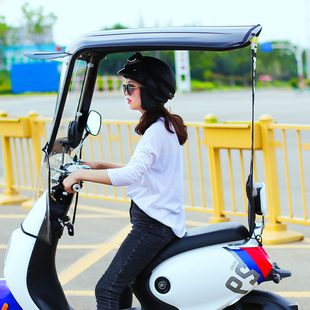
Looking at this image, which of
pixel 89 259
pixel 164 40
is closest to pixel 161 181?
pixel 164 40

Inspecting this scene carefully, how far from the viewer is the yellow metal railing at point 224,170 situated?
5691 millimetres

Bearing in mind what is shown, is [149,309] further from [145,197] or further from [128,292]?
[145,197]

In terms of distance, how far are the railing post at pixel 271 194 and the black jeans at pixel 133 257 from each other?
9.75 ft

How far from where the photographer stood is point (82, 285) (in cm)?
468

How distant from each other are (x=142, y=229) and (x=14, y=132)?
16.4 ft

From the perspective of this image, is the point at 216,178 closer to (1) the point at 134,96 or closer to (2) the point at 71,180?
(1) the point at 134,96

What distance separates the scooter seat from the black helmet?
2.12 feet

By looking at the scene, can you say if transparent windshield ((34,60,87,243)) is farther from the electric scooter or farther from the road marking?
the road marking

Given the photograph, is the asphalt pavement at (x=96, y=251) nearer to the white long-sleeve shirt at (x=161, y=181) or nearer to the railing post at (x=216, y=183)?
the railing post at (x=216, y=183)

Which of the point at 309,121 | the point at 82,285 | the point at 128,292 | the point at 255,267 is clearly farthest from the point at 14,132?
the point at 309,121

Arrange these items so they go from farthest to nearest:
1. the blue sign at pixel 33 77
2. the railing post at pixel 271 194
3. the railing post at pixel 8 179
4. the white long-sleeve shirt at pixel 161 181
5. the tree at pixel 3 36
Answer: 1. the tree at pixel 3 36
2. the blue sign at pixel 33 77
3. the railing post at pixel 8 179
4. the railing post at pixel 271 194
5. the white long-sleeve shirt at pixel 161 181

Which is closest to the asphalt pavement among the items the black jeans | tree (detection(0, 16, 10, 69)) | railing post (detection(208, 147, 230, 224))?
railing post (detection(208, 147, 230, 224))

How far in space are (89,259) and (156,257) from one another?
8.52 ft

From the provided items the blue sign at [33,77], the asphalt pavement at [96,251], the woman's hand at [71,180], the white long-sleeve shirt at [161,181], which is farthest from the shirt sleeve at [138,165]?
the blue sign at [33,77]
